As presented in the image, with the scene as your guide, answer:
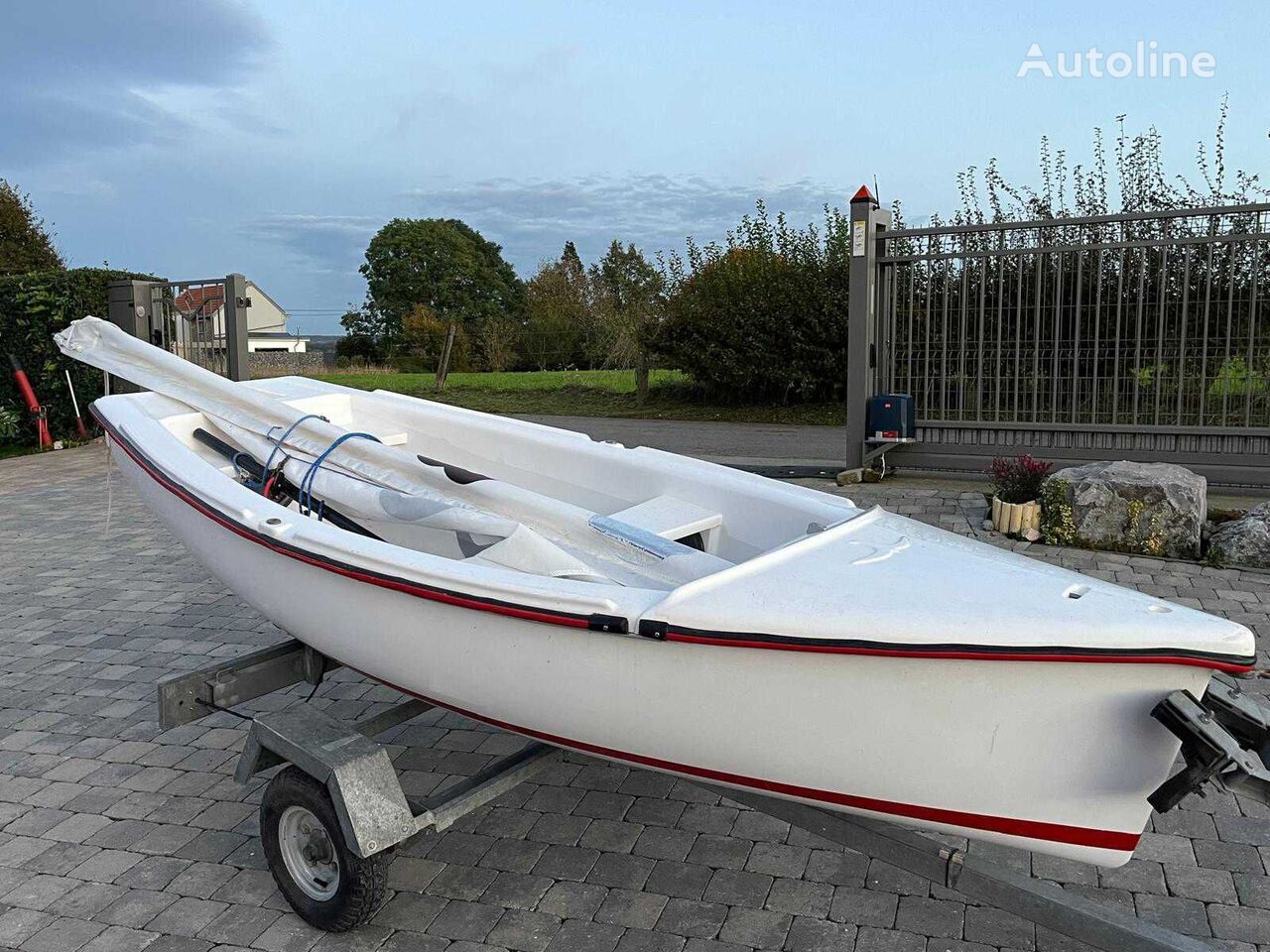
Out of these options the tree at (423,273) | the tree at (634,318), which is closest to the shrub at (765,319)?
the tree at (634,318)

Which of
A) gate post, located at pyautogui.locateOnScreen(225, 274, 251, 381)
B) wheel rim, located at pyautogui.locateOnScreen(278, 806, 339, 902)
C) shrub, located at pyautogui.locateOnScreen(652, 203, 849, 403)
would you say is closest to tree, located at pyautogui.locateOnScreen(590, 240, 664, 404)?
shrub, located at pyautogui.locateOnScreen(652, 203, 849, 403)

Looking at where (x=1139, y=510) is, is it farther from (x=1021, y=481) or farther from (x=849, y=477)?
(x=849, y=477)

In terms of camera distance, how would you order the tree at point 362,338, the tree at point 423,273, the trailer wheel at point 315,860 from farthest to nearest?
the tree at point 423,273 < the tree at point 362,338 < the trailer wheel at point 315,860

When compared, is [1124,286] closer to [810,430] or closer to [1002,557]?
[810,430]

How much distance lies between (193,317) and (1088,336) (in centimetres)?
958

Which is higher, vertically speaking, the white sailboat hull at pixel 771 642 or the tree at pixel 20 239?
the tree at pixel 20 239

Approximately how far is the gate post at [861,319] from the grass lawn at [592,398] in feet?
18.6

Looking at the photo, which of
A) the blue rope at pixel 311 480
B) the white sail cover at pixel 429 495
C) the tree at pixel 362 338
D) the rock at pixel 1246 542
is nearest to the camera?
the white sail cover at pixel 429 495

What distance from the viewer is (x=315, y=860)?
2.84m

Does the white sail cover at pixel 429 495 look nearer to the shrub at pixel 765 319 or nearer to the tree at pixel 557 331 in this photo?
the shrub at pixel 765 319

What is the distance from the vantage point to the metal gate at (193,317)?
36.1 feet

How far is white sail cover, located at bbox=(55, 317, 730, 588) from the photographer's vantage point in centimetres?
300

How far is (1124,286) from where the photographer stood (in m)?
8.52

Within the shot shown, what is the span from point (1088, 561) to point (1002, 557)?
400 centimetres
